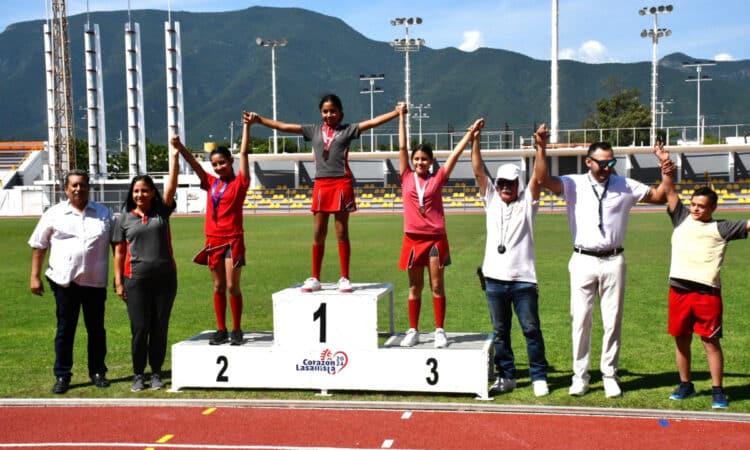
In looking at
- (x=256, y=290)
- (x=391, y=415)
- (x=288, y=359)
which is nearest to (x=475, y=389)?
(x=391, y=415)

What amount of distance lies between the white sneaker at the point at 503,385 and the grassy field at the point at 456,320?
3.0 inches

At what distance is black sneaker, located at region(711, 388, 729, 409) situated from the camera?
6.40m

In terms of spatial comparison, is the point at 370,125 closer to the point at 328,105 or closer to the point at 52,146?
the point at 328,105

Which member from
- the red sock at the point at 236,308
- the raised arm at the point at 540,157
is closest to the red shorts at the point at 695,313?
the raised arm at the point at 540,157

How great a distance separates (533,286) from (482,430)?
143cm

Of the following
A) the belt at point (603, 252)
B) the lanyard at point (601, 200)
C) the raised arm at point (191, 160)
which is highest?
the raised arm at point (191, 160)

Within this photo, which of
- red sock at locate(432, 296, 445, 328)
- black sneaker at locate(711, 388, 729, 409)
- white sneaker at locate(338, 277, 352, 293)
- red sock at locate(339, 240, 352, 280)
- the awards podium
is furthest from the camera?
red sock at locate(339, 240, 352, 280)

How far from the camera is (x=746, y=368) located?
7766 millimetres

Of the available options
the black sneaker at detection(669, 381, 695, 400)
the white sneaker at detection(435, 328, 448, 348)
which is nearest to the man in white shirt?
the white sneaker at detection(435, 328, 448, 348)

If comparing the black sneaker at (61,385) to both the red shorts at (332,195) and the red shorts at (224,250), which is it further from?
the red shorts at (332,195)

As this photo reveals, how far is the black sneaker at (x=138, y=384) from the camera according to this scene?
729 centimetres

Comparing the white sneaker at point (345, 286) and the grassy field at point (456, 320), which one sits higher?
the white sneaker at point (345, 286)

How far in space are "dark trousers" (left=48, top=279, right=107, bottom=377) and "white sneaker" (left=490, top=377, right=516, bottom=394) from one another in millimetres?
3657

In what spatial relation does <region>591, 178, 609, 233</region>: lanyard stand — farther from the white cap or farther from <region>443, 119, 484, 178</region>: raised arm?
<region>443, 119, 484, 178</region>: raised arm
